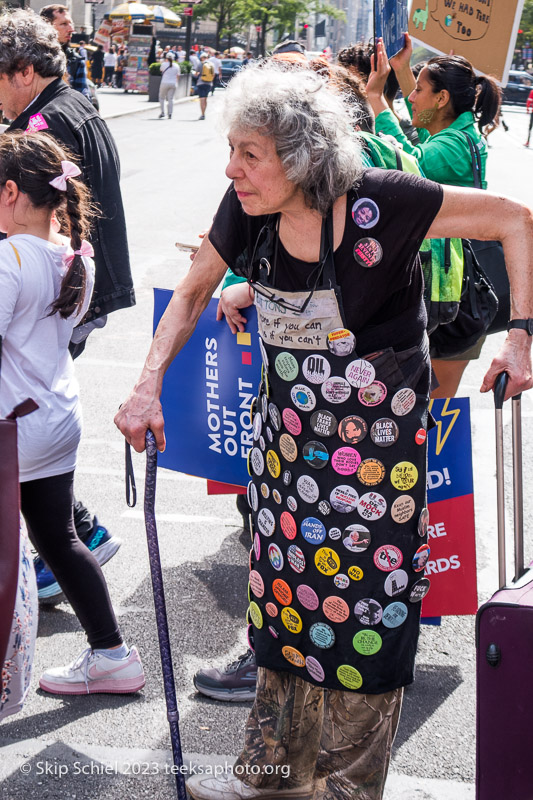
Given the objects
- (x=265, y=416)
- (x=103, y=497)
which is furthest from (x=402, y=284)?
(x=103, y=497)

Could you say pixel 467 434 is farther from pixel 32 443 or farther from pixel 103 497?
pixel 103 497

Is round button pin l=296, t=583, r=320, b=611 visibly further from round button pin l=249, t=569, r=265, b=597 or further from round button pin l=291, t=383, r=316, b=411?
round button pin l=291, t=383, r=316, b=411

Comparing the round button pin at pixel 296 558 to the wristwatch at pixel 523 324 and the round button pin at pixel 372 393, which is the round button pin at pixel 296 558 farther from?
the wristwatch at pixel 523 324

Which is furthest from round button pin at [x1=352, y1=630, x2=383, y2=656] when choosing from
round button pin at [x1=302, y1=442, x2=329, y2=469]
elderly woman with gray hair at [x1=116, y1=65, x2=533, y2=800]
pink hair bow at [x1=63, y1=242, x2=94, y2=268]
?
pink hair bow at [x1=63, y1=242, x2=94, y2=268]

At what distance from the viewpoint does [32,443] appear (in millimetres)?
2867

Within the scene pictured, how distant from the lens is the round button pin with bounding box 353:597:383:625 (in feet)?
7.61

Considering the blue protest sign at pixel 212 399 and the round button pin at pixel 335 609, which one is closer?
the round button pin at pixel 335 609

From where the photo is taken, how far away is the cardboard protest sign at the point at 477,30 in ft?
15.0

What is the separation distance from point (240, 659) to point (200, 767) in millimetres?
482

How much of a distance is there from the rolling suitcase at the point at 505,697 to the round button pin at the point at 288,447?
63cm

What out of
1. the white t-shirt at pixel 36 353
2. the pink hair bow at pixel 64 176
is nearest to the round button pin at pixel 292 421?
the white t-shirt at pixel 36 353

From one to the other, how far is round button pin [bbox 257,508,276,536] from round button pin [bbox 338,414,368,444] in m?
0.35

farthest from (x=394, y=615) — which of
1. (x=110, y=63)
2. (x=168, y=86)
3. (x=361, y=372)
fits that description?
(x=110, y=63)

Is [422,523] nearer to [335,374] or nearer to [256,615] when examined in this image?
[335,374]
